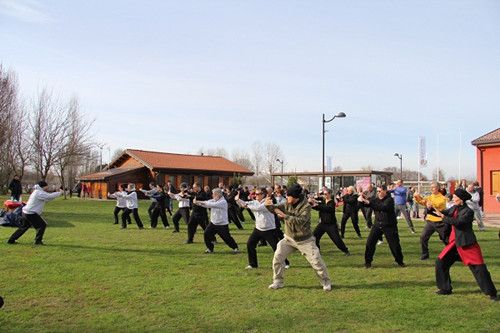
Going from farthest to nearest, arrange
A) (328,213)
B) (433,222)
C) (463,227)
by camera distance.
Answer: (328,213), (433,222), (463,227)

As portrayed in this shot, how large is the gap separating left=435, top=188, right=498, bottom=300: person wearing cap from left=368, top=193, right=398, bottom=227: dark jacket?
202 cm

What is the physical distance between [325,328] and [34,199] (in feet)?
30.4

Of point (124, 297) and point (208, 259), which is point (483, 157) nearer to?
point (208, 259)

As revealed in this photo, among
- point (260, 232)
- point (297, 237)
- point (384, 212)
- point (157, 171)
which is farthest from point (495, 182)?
point (157, 171)

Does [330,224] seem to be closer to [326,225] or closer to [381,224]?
[326,225]

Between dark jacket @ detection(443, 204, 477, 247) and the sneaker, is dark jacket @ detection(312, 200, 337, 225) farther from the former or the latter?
dark jacket @ detection(443, 204, 477, 247)

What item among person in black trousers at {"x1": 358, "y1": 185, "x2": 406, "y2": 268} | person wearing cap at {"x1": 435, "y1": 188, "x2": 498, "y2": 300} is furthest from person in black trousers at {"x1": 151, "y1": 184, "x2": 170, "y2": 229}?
person wearing cap at {"x1": 435, "y1": 188, "x2": 498, "y2": 300}

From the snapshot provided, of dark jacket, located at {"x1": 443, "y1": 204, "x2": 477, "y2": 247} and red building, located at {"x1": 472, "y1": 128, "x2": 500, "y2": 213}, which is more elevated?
red building, located at {"x1": 472, "y1": 128, "x2": 500, "y2": 213}

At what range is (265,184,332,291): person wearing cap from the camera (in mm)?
7633

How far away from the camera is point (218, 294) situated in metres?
7.42

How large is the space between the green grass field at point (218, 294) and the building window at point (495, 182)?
1651cm

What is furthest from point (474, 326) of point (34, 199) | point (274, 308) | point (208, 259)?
point (34, 199)

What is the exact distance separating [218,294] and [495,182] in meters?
24.1

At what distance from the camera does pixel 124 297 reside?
7.20 metres
